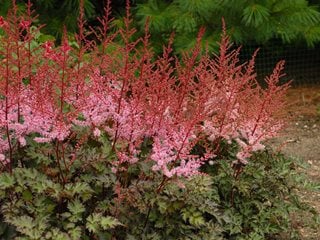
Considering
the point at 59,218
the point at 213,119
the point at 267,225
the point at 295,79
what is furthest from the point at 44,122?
the point at 295,79

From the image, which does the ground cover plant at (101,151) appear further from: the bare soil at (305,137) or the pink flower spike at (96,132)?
the bare soil at (305,137)

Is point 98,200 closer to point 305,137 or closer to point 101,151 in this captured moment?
point 101,151

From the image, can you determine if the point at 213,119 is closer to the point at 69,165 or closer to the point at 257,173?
the point at 257,173

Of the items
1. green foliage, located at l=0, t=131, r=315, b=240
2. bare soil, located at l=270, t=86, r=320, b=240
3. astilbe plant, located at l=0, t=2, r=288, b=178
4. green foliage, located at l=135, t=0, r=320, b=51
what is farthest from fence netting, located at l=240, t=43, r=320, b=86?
green foliage, located at l=0, t=131, r=315, b=240

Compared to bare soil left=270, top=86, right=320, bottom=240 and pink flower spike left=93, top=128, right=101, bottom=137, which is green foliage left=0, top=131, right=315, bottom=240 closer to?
pink flower spike left=93, top=128, right=101, bottom=137

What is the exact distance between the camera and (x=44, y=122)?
8.18ft

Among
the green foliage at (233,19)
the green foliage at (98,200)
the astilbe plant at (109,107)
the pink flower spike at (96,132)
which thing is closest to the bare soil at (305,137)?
the green foliage at (233,19)

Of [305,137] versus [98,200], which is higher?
[98,200]

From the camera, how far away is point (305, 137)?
Answer: 5977 millimetres

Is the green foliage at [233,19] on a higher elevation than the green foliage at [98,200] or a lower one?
lower

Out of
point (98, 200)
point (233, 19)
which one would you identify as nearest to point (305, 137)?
point (233, 19)

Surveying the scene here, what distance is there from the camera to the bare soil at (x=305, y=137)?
14.0ft

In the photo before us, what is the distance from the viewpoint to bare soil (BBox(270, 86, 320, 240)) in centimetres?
425

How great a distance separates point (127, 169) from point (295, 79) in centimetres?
566
